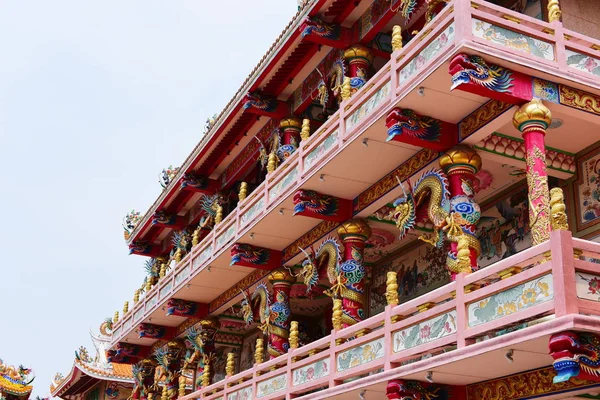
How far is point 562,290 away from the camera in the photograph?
28.8 ft

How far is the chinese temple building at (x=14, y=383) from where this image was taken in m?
37.4

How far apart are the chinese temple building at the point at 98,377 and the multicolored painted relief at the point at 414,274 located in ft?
73.0

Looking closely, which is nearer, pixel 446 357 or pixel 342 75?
pixel 446 357

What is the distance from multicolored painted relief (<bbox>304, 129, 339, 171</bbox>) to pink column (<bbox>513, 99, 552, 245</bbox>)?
13.6 feet

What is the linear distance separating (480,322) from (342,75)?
8.31 m

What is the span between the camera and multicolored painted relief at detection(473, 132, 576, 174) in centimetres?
1272

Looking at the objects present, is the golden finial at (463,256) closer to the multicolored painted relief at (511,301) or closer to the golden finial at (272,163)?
the multicolored painted relief at (511,301)

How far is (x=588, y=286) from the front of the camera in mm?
9016

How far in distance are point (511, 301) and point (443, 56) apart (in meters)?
3.68

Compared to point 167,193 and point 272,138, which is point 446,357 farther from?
point 167,193

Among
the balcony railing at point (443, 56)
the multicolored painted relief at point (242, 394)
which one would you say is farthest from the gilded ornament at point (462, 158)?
the multicolored painted relief at point (242, 394)

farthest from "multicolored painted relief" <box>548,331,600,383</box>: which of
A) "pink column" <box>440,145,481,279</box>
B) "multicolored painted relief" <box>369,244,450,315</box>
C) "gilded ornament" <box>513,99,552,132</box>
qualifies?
"multicolored painted relief" <box>369,244,450,315</box>

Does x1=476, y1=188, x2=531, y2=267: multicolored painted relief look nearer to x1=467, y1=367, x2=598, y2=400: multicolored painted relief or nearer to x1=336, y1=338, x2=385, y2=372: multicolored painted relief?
x1=467, y1=367, x2=598, y2=400: multicolored painted relief

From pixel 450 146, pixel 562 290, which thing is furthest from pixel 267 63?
pixel 562 290
